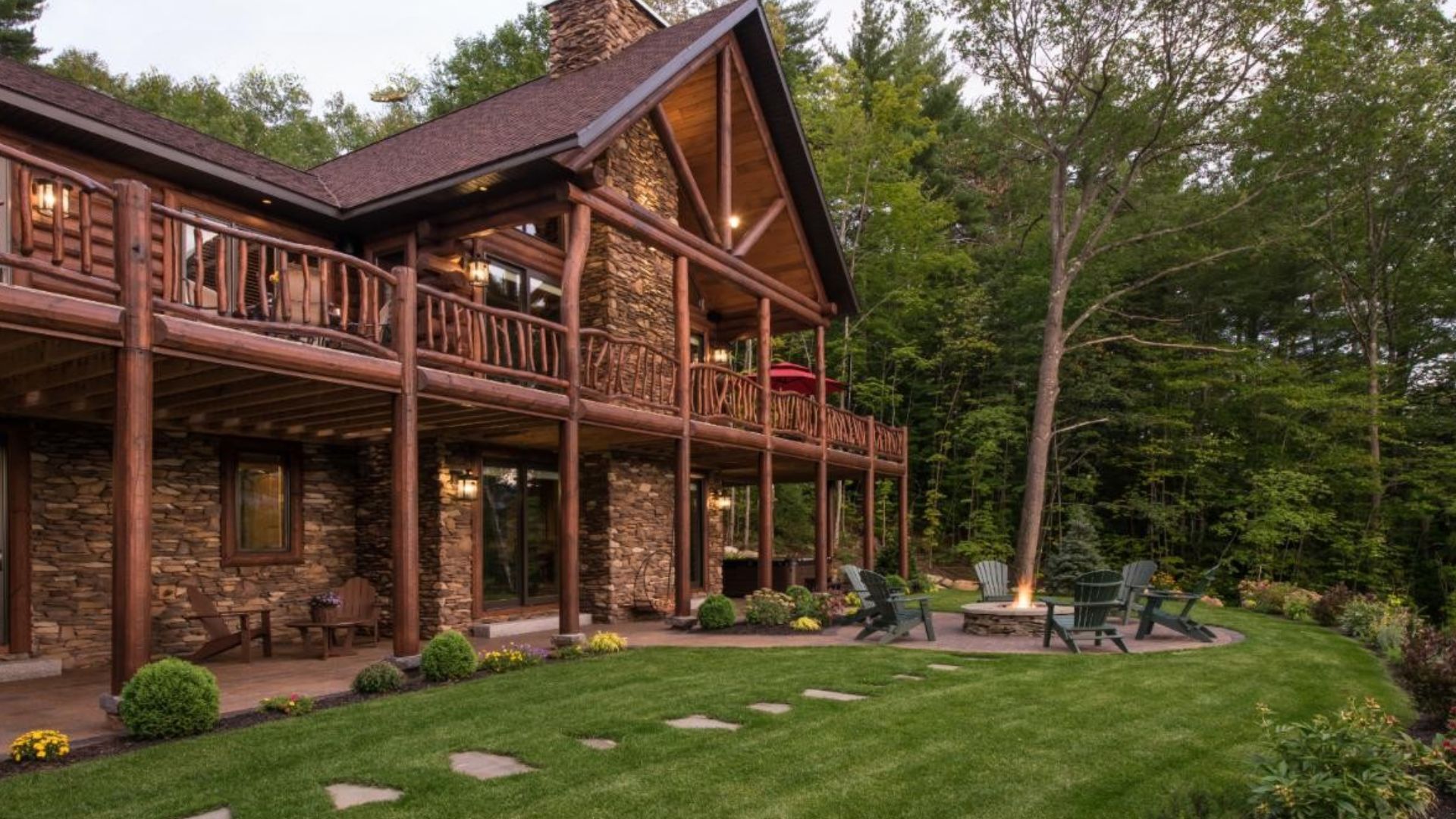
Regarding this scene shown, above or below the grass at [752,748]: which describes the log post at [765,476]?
above

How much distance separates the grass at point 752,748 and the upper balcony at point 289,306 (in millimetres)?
2823

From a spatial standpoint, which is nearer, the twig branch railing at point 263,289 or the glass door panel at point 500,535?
the twig branch railing at point 263,289

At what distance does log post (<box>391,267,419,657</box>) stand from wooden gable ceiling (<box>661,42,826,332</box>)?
5.97 meters

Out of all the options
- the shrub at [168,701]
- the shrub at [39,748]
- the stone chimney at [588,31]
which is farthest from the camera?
the stone chimney at [588,31]

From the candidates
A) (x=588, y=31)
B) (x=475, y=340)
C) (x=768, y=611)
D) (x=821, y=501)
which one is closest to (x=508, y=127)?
(x=588, y=31)

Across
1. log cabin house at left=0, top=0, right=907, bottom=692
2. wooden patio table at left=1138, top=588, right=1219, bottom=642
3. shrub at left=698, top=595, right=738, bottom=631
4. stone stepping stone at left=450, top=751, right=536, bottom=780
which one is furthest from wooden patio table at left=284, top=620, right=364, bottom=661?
wooden patio table at left=1138, top=588, right=1219, bottom=642

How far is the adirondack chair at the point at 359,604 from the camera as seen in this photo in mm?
9547

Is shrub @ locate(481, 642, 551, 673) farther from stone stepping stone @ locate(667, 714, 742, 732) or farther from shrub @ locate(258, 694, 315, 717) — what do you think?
stone stepping stone @ locate(667, 714, 742, 732)

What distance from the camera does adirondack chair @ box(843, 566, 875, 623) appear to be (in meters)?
10.8

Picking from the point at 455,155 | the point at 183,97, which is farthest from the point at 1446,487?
the point at 183,97

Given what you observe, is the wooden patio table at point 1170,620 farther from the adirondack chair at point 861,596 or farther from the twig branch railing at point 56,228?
the twig branch railing at point 56,228

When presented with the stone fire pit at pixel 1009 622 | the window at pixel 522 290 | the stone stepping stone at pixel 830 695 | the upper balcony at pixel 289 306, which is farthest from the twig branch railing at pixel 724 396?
the stone stepping stone at pixel 830 695

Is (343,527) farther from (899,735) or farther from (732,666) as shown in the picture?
(899,735)

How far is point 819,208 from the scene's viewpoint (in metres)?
15.4
